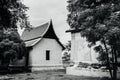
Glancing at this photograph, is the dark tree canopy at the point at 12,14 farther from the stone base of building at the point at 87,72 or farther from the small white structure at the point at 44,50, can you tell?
the small white structure at the point at 44,50

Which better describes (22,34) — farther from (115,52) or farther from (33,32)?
(115,52)

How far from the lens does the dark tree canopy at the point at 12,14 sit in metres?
9.65

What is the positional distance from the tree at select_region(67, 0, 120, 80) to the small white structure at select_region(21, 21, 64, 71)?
10.4 metres

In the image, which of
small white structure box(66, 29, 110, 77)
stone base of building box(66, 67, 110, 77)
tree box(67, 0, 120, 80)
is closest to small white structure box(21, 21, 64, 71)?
small white structure box(66, 29, 110, 77)

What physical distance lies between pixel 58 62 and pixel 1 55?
8151mm

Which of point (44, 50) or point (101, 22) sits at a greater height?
point (101, 22)

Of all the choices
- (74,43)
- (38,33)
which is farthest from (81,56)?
(38,33)

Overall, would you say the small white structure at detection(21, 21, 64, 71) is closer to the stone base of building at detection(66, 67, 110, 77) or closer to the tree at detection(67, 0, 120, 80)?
the stone base of building at detection(66, 67, 110, 77)

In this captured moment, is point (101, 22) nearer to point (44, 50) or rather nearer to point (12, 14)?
point (12, 14)

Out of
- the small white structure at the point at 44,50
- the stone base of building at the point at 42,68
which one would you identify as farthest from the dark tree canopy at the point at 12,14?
the stone base of building at the point at 42,68

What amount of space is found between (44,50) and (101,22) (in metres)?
13.1

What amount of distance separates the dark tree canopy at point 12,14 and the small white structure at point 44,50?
35.7 ft

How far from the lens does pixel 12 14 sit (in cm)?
1032

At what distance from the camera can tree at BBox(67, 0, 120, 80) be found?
10.2 metres
